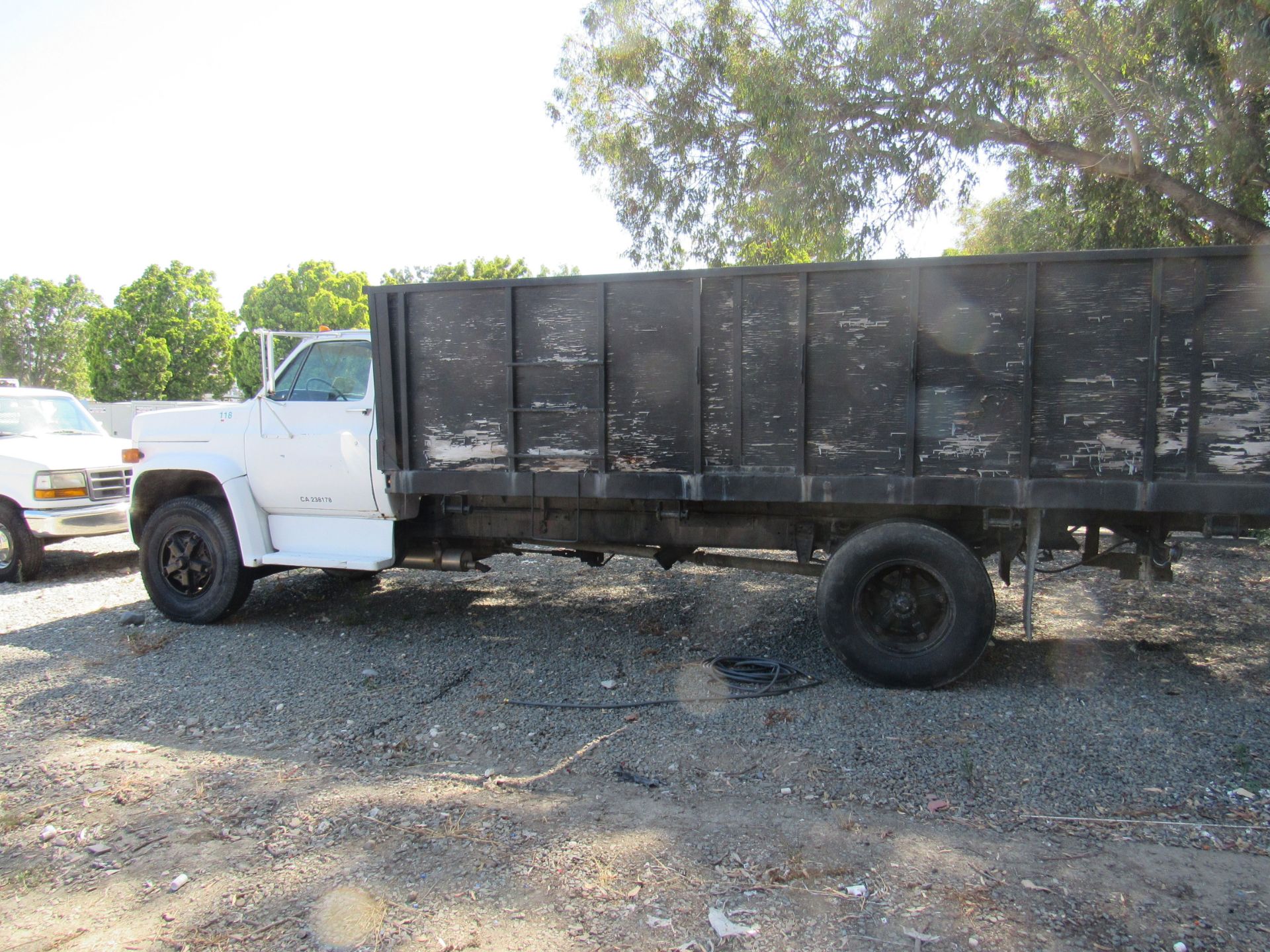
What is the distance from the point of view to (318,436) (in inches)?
242

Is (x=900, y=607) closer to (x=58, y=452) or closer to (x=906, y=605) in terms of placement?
(x=906, y=605)

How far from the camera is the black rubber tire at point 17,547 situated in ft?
28.0

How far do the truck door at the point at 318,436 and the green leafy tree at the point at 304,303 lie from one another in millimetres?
35271

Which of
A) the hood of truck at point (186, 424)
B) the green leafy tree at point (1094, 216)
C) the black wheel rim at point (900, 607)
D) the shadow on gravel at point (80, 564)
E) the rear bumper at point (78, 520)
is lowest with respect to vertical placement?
the shadow on gravel at point (80, 564)

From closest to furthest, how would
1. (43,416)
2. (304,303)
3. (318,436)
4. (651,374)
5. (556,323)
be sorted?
1. (651,374)
2. (556,323)
3. (318,436)
4. (43,416)
5. (304,303)

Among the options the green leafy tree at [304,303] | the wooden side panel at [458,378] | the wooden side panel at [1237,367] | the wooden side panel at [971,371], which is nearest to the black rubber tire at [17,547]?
the wooden side panel at [458,378]

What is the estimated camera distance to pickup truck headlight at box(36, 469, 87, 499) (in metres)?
8.44

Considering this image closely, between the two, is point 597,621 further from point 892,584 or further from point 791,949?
point 791,949

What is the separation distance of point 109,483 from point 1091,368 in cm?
944

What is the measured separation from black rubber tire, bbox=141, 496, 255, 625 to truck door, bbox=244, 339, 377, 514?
17.9 inches

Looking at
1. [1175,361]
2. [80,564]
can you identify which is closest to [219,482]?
[80,564]

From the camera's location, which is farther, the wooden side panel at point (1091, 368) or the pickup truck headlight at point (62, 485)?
the pickup truck headlight at point (62, 485)

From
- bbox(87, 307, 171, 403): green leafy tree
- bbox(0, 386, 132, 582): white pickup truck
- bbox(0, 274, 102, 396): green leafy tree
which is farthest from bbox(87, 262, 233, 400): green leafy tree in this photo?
bbox(0, 386, 132, 582): white pickup truck

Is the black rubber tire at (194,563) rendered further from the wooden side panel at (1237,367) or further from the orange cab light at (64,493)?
the wooden side panel at (1237,367)
